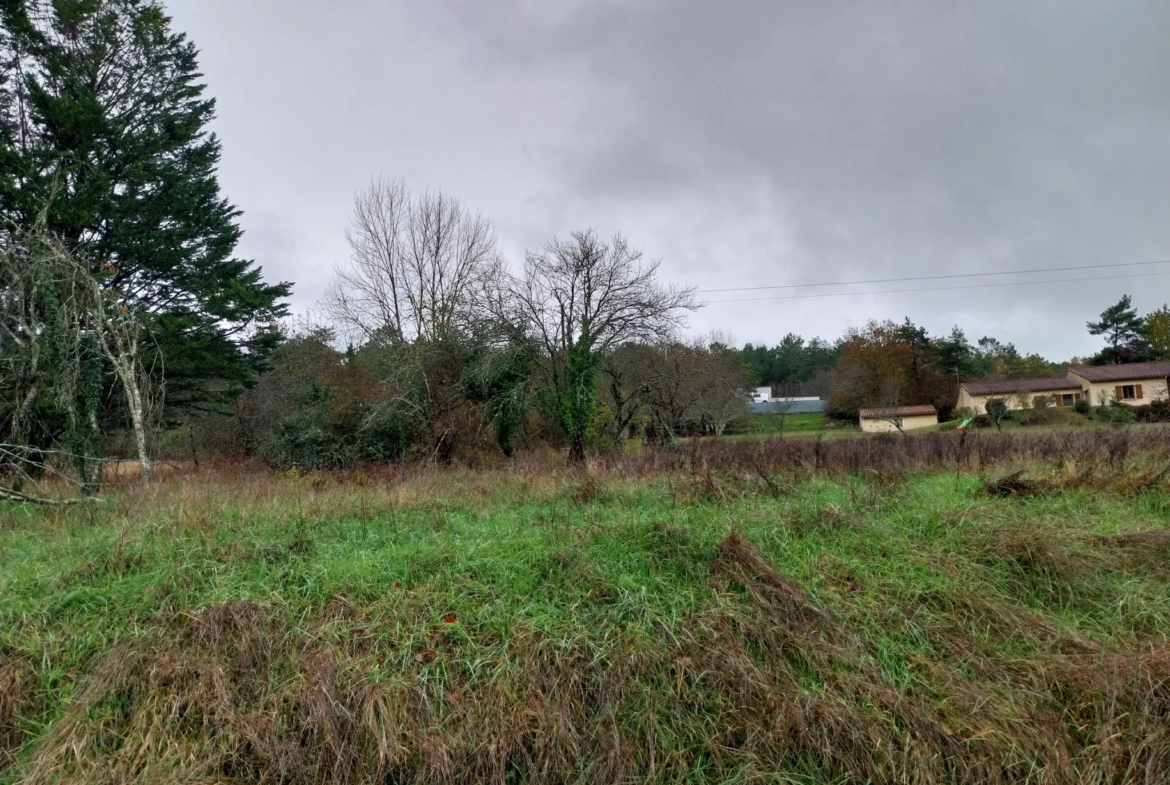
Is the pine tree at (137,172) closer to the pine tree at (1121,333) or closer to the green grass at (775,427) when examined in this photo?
the green grass at (775,427)

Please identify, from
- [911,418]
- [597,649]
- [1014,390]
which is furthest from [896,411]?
[597,649]

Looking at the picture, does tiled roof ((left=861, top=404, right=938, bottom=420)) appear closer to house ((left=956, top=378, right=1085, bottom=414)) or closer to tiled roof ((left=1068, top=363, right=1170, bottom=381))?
house ((left=956, top=378, right=1085, bottom=414))

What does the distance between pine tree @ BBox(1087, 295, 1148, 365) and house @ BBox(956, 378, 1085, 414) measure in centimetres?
807

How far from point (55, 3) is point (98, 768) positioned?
63.4ft

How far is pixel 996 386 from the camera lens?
37.2 metres

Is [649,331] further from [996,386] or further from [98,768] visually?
[996,386]

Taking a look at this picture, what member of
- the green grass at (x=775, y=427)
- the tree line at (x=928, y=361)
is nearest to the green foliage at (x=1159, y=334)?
the tree line at (x=928, y=361)

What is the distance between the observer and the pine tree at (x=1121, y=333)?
43500 mm

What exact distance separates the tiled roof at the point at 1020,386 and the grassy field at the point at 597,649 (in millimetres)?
36725

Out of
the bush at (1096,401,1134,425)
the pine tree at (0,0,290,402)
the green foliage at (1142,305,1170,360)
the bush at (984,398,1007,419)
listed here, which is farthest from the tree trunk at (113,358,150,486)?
the green foliage at (1142,305,1170,360)

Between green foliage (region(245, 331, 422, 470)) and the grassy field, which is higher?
green foliage (region(245, 331, 422, 470))

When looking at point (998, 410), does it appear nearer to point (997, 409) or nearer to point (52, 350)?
point (997, 409)

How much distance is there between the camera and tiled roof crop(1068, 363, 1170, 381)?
3575 centimetres

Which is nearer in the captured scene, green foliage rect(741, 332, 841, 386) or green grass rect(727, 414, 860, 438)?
green grass rect(727, 414, 860, 438)
